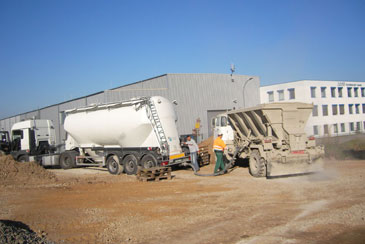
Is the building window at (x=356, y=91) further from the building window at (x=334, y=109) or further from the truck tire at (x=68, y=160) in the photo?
the truck tire at (x=68, y=160)

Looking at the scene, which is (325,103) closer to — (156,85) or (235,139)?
(156,85)

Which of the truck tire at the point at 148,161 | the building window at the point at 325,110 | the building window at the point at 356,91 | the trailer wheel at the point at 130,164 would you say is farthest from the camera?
→ the building window at the point at 356,91

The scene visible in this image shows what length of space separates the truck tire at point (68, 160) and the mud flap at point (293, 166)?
12.0m

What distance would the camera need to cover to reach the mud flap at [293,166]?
1198 centimetres

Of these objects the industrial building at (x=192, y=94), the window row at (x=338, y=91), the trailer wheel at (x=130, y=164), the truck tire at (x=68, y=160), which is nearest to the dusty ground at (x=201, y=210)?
the trailer wheel at (x=130, y=164)

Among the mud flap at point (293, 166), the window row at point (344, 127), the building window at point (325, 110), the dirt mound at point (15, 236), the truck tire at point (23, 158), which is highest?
the building window at point (325, 110)

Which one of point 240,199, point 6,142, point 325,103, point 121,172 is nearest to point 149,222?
point 240,199

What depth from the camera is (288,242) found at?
552 centimetres

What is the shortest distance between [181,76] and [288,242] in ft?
77.6

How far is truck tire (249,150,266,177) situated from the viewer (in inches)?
494

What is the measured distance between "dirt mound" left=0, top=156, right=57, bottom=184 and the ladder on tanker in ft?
16.0

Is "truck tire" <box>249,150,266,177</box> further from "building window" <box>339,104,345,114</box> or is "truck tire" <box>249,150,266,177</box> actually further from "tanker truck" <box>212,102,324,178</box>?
"building window" <box>339,104,345,114</box>

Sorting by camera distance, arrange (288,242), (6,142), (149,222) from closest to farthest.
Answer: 1. (288,242)
2. (149,222)
3. (6,142)

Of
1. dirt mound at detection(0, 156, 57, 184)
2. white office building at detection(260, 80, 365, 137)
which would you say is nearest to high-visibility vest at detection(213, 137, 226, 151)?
dirt mound at detection(0, 156, 57, 184)
